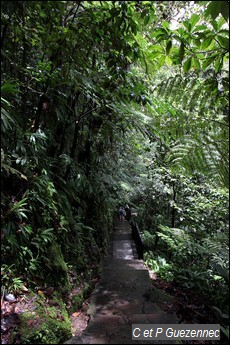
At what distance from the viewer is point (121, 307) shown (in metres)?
3.11

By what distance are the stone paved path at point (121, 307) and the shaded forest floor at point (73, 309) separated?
0.13 m

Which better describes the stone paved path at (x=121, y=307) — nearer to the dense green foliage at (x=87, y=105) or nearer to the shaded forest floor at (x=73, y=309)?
the shaded forest floor at (x=73, y=309)

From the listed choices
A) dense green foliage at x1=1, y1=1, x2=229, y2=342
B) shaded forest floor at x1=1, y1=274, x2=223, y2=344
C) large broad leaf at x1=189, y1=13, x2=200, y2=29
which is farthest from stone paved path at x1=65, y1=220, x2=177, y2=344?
large broad leaf at x1=189, y1=13, x2=200, y2=29

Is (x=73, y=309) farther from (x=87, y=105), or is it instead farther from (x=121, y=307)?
(x=87, y=105)

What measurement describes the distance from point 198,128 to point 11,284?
2.63 meters

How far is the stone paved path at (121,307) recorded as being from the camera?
2486 millimetres

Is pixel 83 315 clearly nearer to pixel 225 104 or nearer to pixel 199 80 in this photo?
pixel 225 104

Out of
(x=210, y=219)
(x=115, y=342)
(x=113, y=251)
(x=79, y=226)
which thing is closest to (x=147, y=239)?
(x=113, y=251)

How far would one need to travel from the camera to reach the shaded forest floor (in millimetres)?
2113

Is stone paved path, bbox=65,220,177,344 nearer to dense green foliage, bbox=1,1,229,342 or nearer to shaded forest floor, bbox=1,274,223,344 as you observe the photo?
shaded forest floor, bbox=1,274,223,344

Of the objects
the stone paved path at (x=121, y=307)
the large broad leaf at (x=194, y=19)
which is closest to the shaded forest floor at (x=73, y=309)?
the stone paved path at (x=121, y=307)

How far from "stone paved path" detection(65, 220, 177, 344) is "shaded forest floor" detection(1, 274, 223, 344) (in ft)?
0.43

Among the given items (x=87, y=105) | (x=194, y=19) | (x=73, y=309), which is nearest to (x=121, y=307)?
(x=73, y=309)

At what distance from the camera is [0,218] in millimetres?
2516
